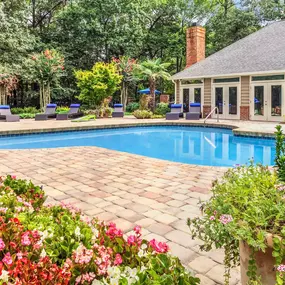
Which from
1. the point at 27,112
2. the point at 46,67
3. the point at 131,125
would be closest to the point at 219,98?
the point at 131,125

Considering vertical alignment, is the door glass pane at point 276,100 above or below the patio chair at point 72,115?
above

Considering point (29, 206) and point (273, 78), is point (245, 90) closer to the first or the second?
point (273, 78)

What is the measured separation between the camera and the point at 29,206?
250cm

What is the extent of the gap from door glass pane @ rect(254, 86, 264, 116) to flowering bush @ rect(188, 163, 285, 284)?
601 inches

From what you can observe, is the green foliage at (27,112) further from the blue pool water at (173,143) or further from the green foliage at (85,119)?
the blue pool water at (173,143)

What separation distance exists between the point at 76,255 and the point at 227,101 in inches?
682

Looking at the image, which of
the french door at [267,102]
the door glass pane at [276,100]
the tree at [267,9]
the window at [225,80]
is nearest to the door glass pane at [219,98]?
the window at [225,80]

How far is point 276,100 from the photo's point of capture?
1580 centimetres

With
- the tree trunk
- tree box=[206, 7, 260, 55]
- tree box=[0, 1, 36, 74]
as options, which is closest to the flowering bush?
the tree trunk

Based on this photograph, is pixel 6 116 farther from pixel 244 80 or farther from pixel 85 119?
pixel 244 80

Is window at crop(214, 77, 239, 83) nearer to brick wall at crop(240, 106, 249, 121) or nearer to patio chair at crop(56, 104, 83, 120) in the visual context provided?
brick wall at crop(240, 106, 249, 121)

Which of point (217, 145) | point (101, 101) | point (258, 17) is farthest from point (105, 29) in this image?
point (217, 145)

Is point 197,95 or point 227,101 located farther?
point 197,95

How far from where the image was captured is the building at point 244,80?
52.0ft
